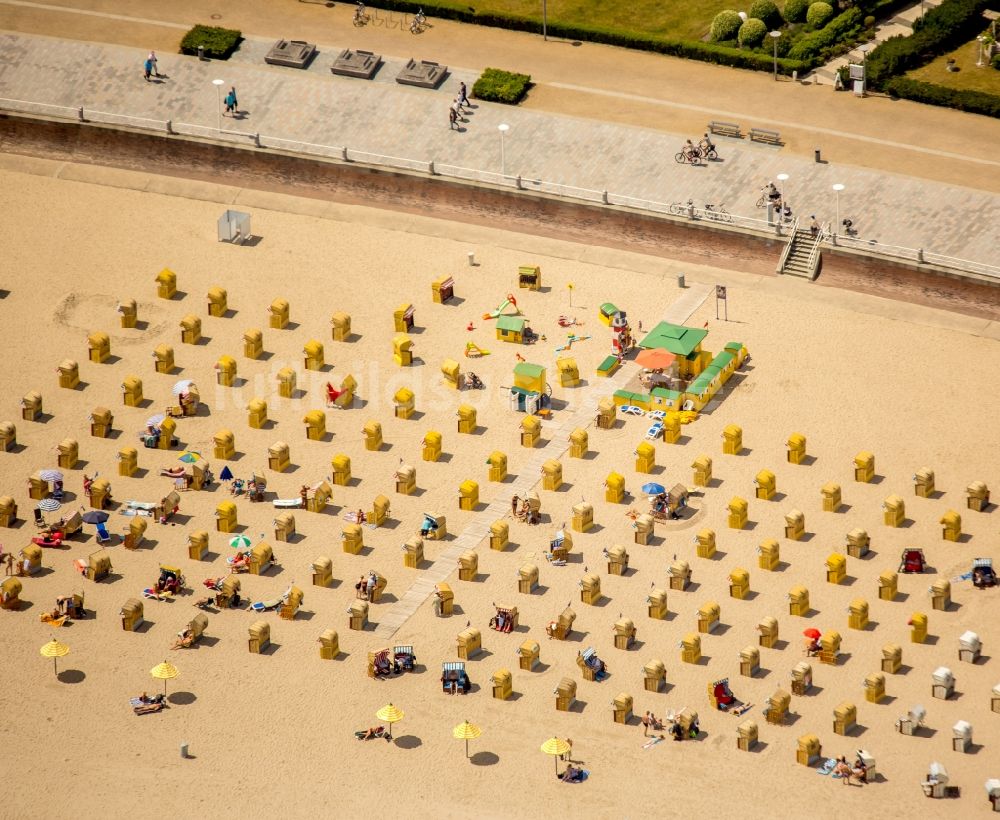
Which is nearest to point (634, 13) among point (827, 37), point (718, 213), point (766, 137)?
point (827, 37)

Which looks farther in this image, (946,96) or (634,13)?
(634,13)

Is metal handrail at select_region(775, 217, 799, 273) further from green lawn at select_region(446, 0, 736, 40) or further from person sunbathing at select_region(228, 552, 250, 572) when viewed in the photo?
person sunbathing at select_region(228, 552, 250, 572)

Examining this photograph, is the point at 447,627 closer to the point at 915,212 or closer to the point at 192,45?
the point at 915,212

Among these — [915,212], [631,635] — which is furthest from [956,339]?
[631,635]

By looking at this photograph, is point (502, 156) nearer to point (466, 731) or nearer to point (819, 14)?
point (819, 14)

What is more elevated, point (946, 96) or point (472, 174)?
point (946, 96)
